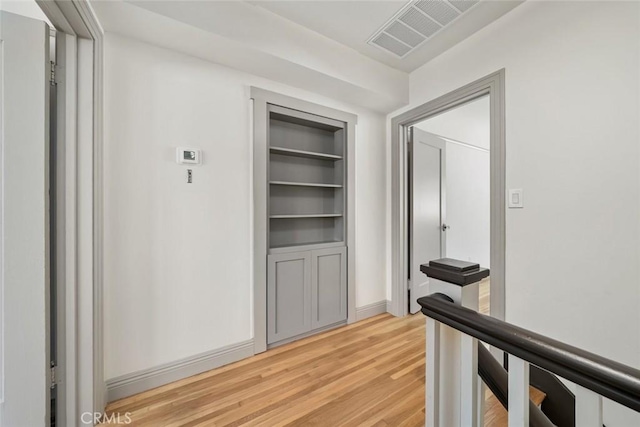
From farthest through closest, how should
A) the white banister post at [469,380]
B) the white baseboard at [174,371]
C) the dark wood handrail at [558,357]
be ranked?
the white baseboard at [174,371] → the white banister post at [469,380] → the dark wood handrail at [558,357]

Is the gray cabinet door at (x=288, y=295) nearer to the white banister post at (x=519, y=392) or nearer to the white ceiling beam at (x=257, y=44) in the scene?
the white ceiling beam at (x=257, y=44)

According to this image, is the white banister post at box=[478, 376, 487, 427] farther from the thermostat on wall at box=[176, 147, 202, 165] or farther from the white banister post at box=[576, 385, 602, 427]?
the thermostat on wall at box=[176, 147, 202, 165]

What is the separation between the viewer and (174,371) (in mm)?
1796

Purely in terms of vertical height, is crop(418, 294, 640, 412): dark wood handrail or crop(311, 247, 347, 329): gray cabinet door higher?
crop(418, 294, 640, 412): dark wood handrail

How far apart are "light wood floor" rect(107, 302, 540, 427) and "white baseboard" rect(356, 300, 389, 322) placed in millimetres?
510

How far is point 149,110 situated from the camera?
1.73 metres

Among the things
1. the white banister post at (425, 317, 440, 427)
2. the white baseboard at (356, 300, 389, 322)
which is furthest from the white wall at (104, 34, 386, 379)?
the white banister post at (425, 317, 440, 427)

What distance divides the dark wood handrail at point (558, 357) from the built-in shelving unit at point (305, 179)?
178cm

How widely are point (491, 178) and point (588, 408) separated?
1.69 metres

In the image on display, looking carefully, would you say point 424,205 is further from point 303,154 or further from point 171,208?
point 171,208

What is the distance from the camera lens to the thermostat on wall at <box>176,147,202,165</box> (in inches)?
70.9

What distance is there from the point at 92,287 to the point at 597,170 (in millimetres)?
2898

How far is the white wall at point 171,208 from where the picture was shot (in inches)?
64.5
